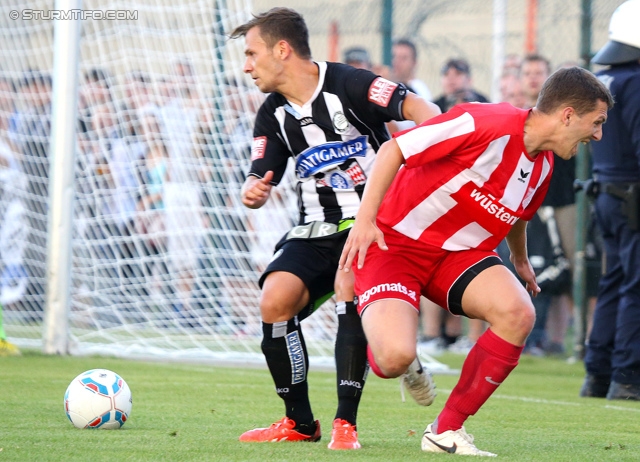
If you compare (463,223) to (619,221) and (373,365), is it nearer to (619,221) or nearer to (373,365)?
(373,365)

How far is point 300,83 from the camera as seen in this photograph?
16.1 ft

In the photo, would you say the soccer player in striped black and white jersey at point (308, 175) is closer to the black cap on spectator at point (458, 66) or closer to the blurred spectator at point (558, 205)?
the blurred spectator at point (558, 205)

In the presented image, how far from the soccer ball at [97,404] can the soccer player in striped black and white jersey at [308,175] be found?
25.1 inches

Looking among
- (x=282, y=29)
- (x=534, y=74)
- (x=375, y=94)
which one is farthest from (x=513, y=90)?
(x=375, y=94)

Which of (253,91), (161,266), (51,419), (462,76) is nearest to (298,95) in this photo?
(51,419)

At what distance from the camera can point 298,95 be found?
4.90 m

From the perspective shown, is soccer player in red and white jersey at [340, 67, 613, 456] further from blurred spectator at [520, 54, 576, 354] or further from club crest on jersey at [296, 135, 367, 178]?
blurred spectator at [520, 54, 576, 354]

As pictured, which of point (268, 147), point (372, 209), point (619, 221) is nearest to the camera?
point (372, 209)

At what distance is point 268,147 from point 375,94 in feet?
1.95

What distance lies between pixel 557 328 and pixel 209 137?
4.01 m

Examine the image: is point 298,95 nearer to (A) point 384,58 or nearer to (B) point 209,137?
(B) point 209,137

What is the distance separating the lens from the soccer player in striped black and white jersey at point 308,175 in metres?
4.66

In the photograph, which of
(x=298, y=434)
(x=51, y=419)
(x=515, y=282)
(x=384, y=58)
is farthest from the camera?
(x=384, y=58)

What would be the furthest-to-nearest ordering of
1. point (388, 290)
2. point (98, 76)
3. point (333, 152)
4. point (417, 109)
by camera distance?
point (98, 76)
point (333, 152)
point (417, 109)
point (388, 290)
